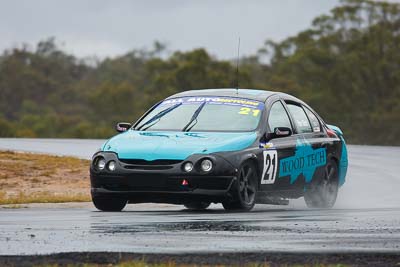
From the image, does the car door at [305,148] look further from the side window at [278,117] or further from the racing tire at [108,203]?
the racing tire at [108,203]

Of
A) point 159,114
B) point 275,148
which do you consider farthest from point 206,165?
point 159,114

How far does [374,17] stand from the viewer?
93.3 m

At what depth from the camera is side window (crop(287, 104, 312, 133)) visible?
1556 centimetres

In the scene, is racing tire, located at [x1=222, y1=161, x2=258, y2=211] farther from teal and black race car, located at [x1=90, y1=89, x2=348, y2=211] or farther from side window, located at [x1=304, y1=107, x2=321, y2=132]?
side window, located at [x1=304, y1=107, x2=321, y2=132]

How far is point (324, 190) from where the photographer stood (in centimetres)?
1583

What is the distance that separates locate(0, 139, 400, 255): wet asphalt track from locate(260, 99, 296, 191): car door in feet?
1.16

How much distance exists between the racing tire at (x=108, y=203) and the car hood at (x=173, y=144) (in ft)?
1.93

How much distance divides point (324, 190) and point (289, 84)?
6743 centimetres

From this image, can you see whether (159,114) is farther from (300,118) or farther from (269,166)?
(300,118)

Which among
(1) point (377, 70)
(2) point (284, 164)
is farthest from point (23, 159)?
(1) point (377, 70)

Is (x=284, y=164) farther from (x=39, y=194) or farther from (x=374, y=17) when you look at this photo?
(x=374, y=17)

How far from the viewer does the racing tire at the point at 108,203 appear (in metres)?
14.0

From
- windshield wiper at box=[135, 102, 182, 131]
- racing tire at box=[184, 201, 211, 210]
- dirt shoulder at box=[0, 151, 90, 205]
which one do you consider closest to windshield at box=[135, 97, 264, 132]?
windshield wiper at box=[135, 102, 182, 131]

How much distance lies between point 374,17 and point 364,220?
8207 cm
